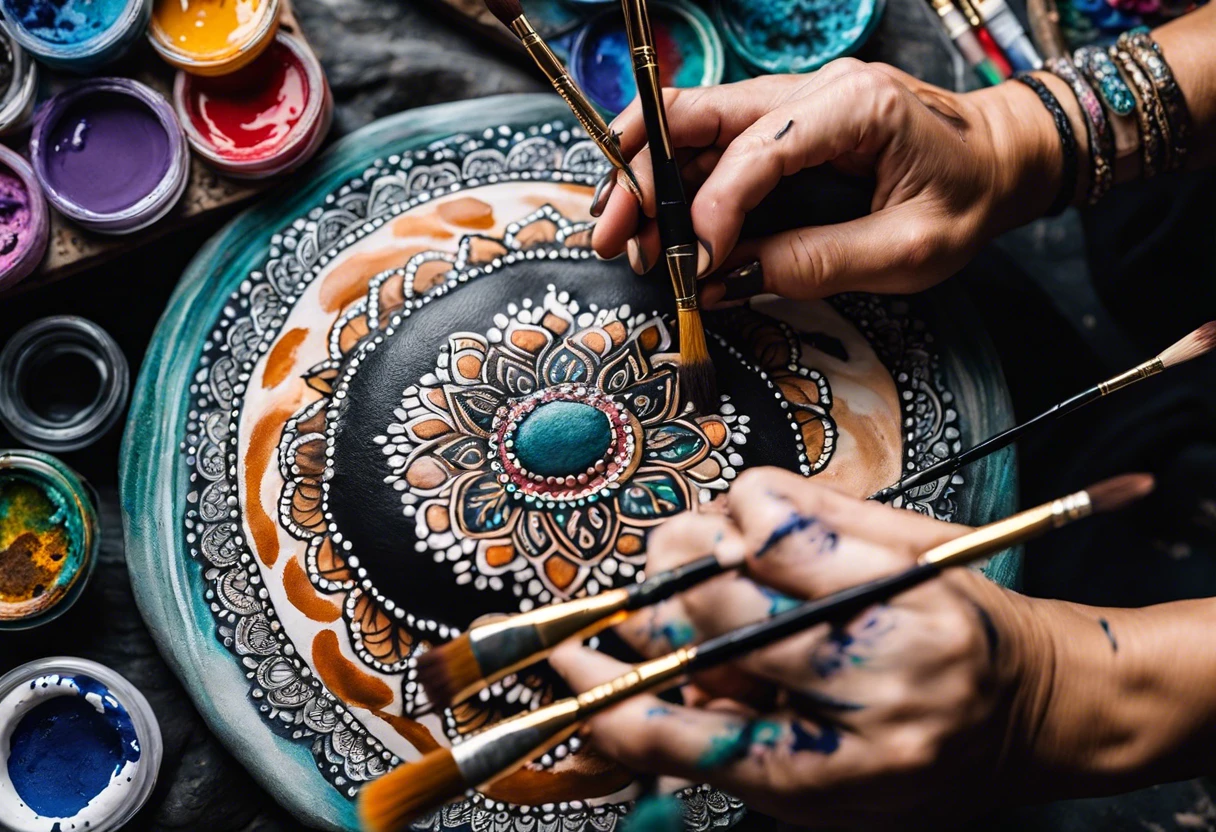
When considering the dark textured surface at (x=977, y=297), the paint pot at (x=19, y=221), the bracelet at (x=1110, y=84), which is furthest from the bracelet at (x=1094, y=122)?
the paint pot at (x=19, y=221)

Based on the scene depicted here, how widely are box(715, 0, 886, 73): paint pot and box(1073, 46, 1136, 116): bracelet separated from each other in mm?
308

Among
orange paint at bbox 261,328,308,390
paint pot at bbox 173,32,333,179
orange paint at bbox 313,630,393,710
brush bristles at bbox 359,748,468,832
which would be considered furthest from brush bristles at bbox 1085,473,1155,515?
paint pot at bbox 173,32,333,179

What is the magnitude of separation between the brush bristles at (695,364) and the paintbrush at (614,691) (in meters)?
0.31

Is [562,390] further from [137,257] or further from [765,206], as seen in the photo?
[137,257]

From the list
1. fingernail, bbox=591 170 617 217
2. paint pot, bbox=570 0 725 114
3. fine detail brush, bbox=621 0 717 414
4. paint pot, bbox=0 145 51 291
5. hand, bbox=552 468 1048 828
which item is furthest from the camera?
paint pot, bbox=570 0 725 114

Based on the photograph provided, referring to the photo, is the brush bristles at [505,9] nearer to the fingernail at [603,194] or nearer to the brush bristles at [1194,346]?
the fingernail at [603,194]

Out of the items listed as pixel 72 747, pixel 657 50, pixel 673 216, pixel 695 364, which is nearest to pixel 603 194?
pixel 673 216

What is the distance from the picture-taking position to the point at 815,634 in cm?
72

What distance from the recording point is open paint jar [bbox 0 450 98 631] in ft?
3.56

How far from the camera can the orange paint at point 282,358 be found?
1.06 metres

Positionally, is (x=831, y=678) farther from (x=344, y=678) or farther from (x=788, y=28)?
(x=788, y=28)

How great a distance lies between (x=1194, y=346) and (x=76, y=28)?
1354 mm

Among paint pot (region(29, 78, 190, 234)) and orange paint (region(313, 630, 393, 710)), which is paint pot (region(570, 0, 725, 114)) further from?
orange paint (region(313, 630, 393, 710))

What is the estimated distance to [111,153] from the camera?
1.17 metres
